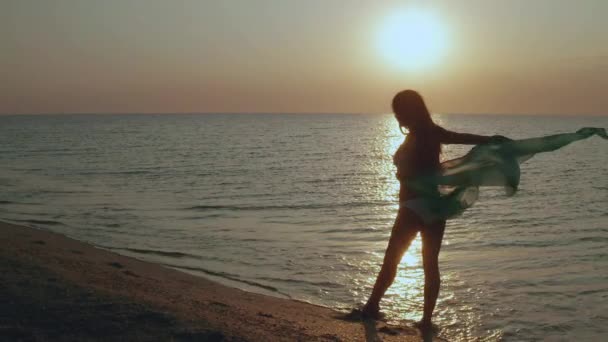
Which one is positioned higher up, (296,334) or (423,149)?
(423,149)

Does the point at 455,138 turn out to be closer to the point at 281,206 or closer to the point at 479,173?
the point at 479,173

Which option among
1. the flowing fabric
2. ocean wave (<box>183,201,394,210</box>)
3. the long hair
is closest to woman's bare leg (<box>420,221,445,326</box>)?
the flowing fabric

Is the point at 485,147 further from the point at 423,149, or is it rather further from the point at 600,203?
the point at 600,203

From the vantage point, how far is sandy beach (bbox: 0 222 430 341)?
477 cm

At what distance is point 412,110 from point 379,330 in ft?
7.61

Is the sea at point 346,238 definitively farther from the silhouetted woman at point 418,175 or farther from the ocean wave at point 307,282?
the silhouetted woman at point 418,175

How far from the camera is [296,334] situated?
5.47 meters

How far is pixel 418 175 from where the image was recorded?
5.95 m

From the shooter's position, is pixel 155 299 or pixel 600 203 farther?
pixel 600 203

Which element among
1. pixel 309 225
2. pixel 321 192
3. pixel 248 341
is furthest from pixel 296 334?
pixel 321 192

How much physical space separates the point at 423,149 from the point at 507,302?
2986 millimetres

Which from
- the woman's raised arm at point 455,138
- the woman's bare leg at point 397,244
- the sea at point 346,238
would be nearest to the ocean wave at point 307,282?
the sea at point 346,238

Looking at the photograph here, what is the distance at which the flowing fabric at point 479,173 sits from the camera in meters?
5.95

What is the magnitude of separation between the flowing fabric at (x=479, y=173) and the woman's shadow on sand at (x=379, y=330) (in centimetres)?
125
